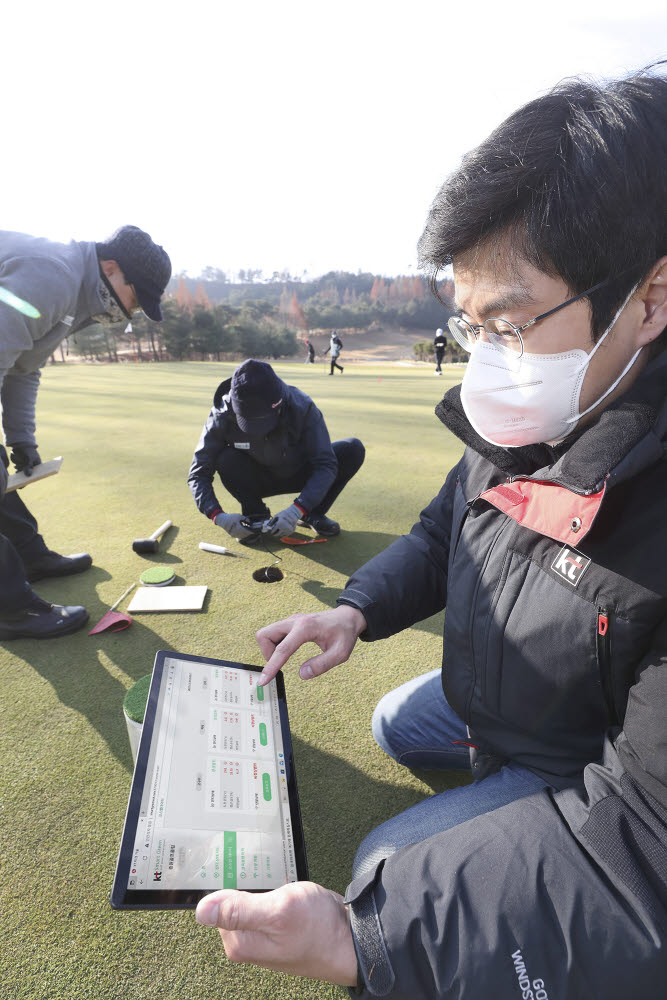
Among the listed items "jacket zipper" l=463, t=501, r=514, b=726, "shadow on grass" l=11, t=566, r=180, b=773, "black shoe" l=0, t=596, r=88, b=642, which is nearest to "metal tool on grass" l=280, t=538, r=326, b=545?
"shadow on grass" l=11, t=566, r=180, b=773

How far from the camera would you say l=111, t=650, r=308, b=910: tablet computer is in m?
0.94

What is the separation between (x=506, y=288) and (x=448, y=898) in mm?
1089

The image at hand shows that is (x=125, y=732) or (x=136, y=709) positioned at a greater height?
(x=136, y=709)

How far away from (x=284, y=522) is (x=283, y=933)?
2584 millimetres

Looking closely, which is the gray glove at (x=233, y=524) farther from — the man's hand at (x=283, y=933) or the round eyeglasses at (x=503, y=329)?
the man's hand at (x=283, y=933)

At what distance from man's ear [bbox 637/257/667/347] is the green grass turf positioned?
1481 millimetres

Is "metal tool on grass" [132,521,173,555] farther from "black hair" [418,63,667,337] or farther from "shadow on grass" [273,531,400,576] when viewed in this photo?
"black hair" [418,63,667,337]

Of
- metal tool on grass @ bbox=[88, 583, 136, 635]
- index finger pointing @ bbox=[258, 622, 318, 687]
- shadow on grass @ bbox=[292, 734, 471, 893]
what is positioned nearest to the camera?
index finger pointing @ bbox=[258, 622, 318, 687]

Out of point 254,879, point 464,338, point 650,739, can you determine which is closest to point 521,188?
point 464,338

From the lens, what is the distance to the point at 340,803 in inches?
64.9

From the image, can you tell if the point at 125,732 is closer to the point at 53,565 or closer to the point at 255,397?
the point at 53,565

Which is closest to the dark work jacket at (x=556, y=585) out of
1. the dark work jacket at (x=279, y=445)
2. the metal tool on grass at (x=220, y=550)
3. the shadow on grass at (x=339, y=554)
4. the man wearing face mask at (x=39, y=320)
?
the shadow on grass at (x=339, y=554)

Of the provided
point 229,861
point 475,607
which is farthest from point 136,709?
point 475,607

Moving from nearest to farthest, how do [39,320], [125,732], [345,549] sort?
[125,732], [39,320], [345,549]
